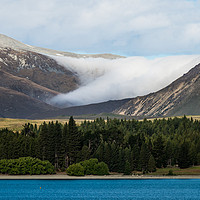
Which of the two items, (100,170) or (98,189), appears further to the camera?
(100,170)

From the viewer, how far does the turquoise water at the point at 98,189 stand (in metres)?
138

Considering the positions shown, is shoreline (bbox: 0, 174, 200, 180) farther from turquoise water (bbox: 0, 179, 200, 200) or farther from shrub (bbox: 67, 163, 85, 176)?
turquoise water (bbox: 0, 179, 200, 200)

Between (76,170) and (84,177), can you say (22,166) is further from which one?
(84,177)

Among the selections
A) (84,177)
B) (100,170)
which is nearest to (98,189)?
(84,177)

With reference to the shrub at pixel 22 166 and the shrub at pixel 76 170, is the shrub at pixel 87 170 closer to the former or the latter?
the shrub at pixel 76 170

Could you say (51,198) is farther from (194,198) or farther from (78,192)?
(194,198)

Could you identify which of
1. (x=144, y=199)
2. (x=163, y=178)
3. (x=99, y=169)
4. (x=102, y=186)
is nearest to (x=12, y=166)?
(x=99, y=169)

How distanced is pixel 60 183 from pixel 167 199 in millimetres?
56502

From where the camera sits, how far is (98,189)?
155 m

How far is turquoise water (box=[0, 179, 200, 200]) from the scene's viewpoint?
137625 millimetres

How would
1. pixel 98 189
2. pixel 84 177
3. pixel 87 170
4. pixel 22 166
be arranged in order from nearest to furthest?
pixel 98 189 < pixel 84 177 < pixel 22 166 < pixel 87 170

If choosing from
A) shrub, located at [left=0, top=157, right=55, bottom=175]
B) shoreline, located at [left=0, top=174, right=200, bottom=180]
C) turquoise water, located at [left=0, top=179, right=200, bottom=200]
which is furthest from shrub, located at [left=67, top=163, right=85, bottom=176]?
turquoise water, located at [left=0, top=179, right=200, bottom=200]

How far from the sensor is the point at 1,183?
579 feet

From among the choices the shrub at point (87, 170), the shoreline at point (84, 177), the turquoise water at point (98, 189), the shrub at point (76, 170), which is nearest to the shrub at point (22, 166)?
the shoreline at point (84, 177)
